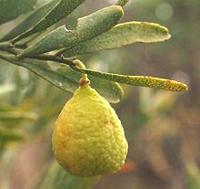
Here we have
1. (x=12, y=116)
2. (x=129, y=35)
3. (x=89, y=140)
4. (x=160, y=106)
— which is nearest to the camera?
(x=89, y=140)

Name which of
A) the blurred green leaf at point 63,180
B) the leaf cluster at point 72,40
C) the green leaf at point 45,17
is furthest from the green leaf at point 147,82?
the blurred green leaf at point 63,180

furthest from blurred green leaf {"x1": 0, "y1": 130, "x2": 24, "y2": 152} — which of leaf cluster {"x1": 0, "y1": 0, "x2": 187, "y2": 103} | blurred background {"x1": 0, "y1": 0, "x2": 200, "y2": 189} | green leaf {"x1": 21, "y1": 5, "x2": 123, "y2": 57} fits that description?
blurred background {"x1": 0, "y1": 0, "x2": 200, "y2": 189}

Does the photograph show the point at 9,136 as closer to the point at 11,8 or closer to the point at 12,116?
the point at 12,116

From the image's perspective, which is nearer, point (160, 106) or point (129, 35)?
point (129, 35)

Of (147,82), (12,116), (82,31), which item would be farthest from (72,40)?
(12,116)

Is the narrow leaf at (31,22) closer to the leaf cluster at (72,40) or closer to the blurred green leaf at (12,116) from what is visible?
the leaf cluster at (72,40)

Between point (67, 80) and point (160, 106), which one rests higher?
point (67, 80)

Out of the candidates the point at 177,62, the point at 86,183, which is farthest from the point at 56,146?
the point at 177,62
